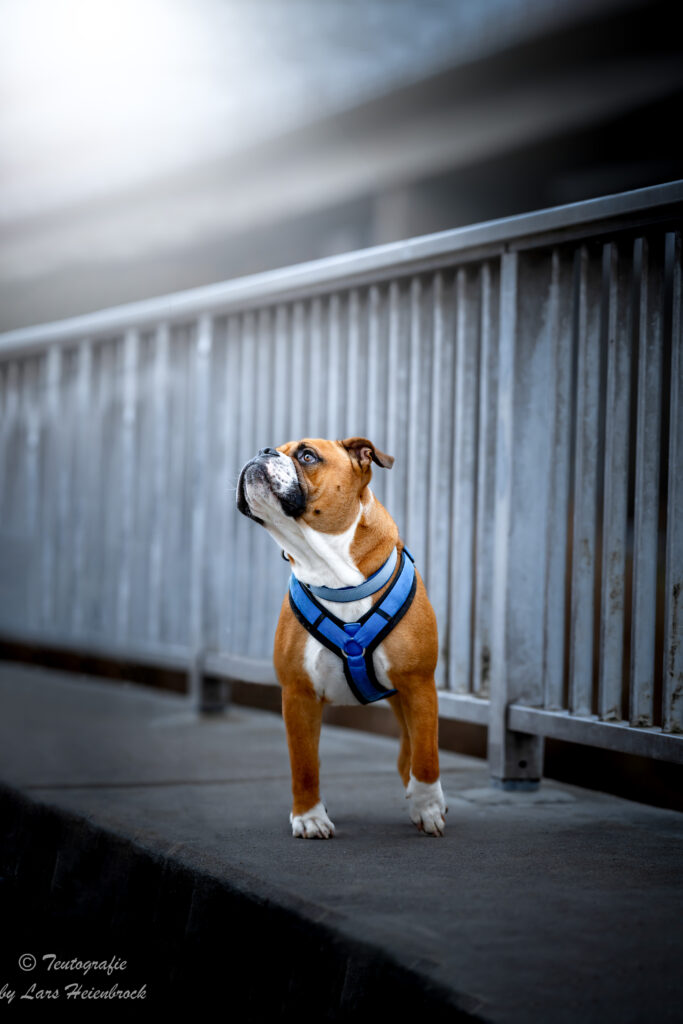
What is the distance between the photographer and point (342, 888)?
2.42 meters

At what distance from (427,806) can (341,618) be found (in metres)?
0.56

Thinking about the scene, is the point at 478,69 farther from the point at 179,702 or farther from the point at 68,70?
the point at 179,702

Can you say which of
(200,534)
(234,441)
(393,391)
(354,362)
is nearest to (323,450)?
(393,391)

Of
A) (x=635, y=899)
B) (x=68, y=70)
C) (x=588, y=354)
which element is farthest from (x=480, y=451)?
(x=68, y=70)

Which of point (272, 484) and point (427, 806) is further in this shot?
point (427, 806)

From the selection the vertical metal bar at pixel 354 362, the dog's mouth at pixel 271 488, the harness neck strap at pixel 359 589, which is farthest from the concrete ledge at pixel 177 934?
the vertical metal bar at pixel 354 362

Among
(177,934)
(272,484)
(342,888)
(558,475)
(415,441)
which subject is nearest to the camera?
(342,888)

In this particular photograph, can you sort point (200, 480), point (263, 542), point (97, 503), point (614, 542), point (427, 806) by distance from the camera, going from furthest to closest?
point (97, 503), point (200, 480), point (263, 542), point (614, 542), point (427, 806)

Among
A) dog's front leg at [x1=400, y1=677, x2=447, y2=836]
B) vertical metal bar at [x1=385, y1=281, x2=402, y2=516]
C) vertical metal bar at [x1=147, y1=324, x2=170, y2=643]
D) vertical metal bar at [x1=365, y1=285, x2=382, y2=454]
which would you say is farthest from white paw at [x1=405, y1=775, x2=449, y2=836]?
vertical metal bar at [x1=147, y1=324, x2=170, y2=643]

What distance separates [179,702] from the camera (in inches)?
219

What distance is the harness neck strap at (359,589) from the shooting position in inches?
115

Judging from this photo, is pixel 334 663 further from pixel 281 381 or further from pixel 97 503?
pixel 97 503

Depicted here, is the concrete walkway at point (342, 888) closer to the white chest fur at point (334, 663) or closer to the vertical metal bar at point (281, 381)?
the white chest fur at point (334, 663)

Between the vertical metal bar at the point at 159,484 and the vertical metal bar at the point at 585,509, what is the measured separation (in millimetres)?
2577
